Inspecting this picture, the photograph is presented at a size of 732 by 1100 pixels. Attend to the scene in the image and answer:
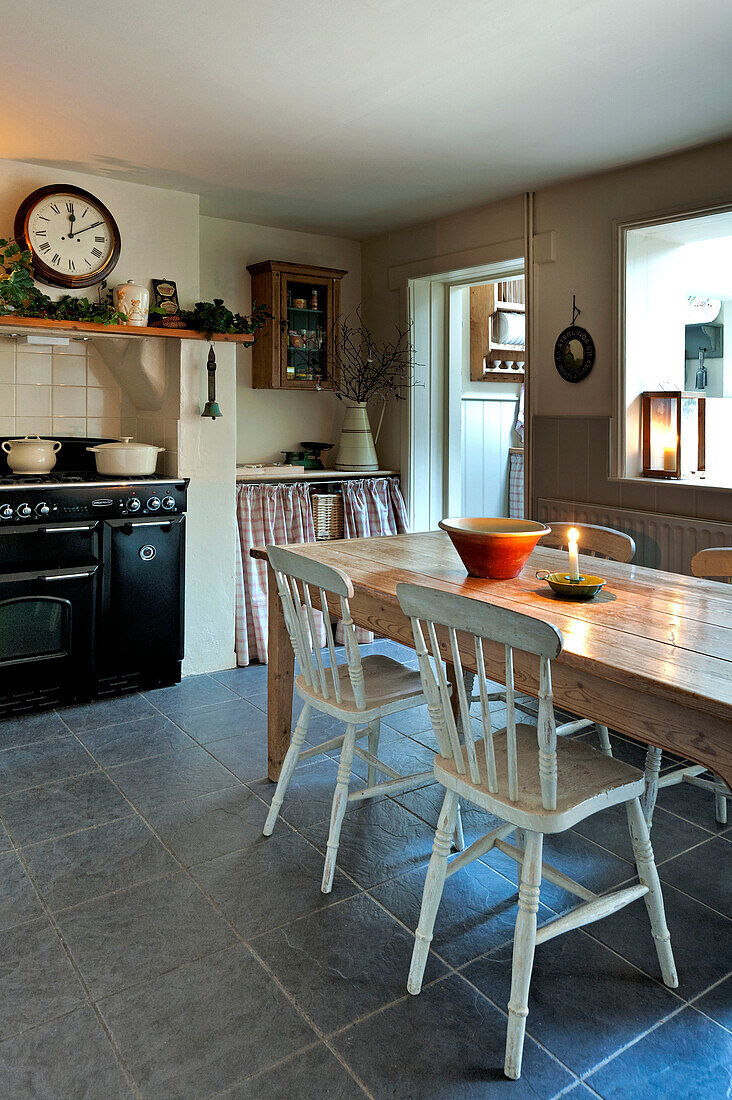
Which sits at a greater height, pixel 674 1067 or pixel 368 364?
pixel 368 364

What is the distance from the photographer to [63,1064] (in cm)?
174

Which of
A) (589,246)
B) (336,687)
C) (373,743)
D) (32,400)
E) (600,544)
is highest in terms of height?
(589,246)

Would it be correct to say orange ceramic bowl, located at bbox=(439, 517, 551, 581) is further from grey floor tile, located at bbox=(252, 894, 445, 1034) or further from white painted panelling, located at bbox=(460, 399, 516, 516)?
white painted panelling, located at bbox=(460, 399, 516, 516)

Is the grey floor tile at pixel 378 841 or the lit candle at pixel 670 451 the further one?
the lit candle at pixel 670 451

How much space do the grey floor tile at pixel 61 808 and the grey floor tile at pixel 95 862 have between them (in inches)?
2.7

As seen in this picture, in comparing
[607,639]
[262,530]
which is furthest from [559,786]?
[262,530]

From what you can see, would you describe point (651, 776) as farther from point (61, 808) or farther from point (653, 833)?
point (61, 808)

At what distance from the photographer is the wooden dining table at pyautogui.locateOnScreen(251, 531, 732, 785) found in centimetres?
160

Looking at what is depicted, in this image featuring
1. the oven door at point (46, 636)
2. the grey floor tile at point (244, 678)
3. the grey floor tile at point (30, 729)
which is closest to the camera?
the grey floor tile at point (30, 729)

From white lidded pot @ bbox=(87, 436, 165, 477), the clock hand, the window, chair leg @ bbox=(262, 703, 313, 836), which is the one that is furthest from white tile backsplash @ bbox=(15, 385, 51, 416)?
the window

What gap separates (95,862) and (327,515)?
2703 millimetres

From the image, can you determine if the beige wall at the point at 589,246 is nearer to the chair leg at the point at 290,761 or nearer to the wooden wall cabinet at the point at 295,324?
the wooden wall cabinet at the point at 295,324

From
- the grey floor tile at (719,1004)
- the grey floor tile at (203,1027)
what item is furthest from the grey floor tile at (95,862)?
the grey floor tile at (719,1004)

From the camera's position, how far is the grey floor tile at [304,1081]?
166cm
